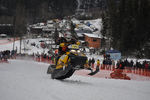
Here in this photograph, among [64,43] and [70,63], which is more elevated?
[64,43]

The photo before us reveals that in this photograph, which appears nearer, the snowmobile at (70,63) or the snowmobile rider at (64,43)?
the snowmobile at (70,63)

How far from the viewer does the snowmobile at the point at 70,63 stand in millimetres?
8164

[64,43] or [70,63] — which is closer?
[70,63]

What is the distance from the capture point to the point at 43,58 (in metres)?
28.0

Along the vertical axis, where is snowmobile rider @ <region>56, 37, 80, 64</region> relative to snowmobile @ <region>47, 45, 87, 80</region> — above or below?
above

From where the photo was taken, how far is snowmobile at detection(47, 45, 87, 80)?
8.16m

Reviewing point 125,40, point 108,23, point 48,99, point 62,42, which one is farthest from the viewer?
point 108,23

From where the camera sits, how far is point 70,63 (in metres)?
8.30

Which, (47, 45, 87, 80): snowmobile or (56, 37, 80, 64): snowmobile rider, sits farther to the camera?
(56, 37, 80, 64): snowmobile rider

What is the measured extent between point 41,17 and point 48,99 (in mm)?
104967

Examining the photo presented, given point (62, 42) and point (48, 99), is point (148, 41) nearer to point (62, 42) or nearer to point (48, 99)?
point (62, 42)

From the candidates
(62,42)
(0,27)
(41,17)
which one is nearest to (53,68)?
(62,42)

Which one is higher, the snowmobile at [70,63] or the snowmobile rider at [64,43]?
the snowmobile rider at [64,43]

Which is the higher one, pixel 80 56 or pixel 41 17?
pixel 41 17
